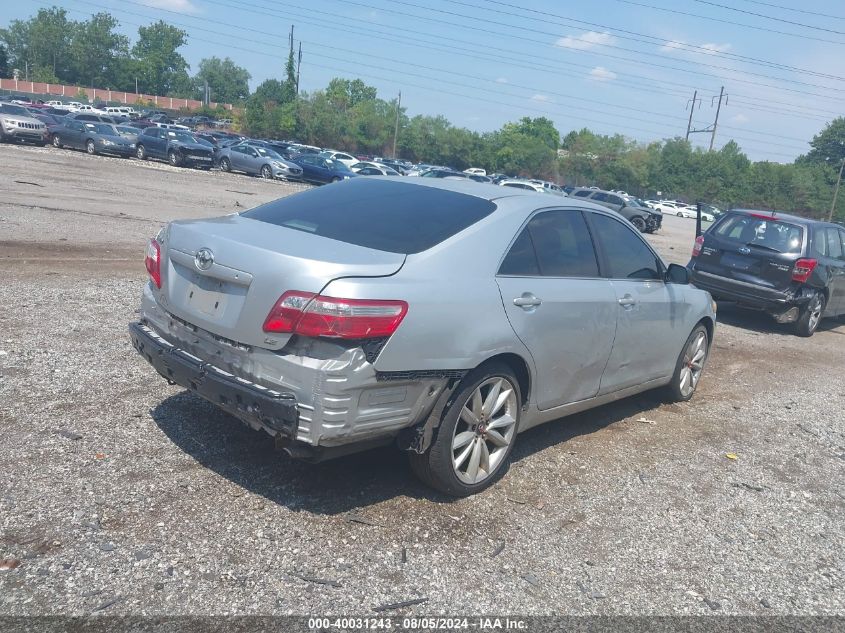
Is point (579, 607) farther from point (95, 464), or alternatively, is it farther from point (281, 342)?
point (95, 464)

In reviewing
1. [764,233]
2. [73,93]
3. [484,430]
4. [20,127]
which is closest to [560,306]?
[484,430]

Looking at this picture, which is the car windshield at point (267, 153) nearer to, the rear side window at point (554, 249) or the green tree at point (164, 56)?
the rear side window at point (554, 249)

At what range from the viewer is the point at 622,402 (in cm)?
682

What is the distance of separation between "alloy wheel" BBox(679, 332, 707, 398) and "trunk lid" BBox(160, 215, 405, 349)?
Answer: 3.72 m

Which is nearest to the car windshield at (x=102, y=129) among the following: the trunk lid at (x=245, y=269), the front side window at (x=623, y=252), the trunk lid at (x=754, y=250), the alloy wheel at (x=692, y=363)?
the trunk lid at (x=754, y=250)

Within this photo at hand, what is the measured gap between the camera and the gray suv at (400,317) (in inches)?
142

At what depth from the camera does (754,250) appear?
10.9 m

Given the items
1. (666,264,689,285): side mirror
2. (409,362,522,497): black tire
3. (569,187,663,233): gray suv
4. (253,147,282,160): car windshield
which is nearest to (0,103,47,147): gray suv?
(253,147,282,160): car windshield

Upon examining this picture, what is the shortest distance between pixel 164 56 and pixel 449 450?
152 m

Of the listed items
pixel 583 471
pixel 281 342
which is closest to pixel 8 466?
pixel 281 342

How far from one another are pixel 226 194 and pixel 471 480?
783 inches

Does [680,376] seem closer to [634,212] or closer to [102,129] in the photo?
[634,212]

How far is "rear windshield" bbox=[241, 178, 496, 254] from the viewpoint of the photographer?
425 cm

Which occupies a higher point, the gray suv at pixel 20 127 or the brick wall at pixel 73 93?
the brick wall at pixel 73 93
